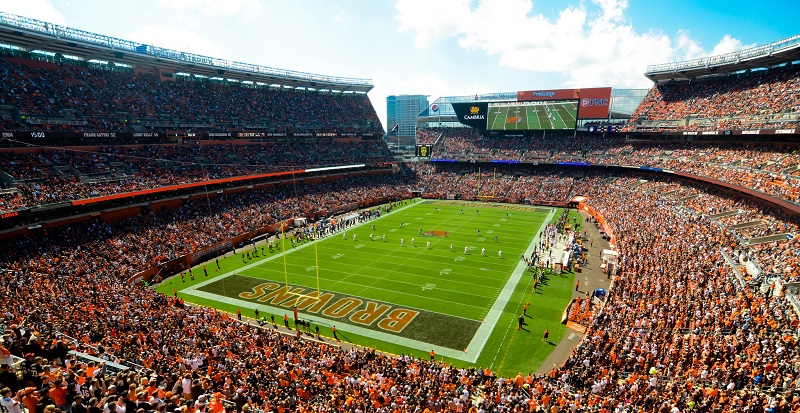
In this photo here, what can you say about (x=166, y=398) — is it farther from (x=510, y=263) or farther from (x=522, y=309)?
(x=510, y=263)

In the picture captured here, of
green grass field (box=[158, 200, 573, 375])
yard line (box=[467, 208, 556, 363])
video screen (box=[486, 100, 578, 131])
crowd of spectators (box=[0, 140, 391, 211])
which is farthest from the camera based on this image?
video screen (box=[486, 100, 578, 131])

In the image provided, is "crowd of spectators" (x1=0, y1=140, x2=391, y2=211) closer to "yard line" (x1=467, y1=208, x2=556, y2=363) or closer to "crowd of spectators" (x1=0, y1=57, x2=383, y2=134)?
"crowd of spectators" (x1=0, y1=57, x2=383, y2=134)

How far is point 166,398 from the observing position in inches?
342

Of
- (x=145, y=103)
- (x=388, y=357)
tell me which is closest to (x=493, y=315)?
(x=388, y=357)

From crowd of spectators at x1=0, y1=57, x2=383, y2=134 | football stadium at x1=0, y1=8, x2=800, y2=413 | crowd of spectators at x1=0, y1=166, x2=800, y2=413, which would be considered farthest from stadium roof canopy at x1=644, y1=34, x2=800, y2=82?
crowd of spectators at x1=0, y1=57, x2=383, y2=134

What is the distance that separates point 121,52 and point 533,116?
52215 millimetres

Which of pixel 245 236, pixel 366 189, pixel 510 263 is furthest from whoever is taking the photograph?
pixel 366 189

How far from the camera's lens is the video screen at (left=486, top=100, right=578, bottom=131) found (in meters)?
59.5

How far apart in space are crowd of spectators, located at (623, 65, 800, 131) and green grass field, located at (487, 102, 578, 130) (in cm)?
809

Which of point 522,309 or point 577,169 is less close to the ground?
point 577,169

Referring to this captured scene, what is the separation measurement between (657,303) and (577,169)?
4344cm

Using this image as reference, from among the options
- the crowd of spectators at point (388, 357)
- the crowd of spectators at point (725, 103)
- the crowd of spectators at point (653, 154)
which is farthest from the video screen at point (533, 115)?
the crowd of spectators at point (388, 357)

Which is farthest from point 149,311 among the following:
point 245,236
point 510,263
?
point 510,263

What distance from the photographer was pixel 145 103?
43.4m
